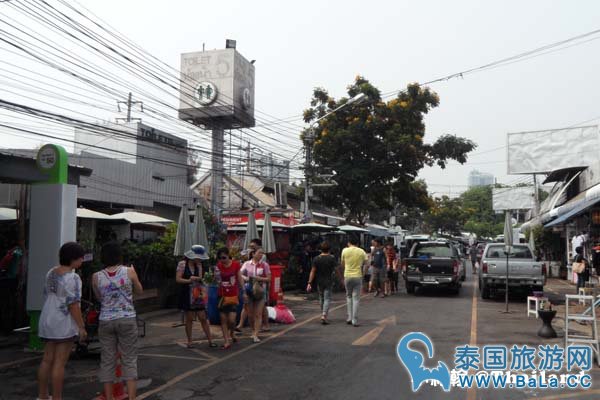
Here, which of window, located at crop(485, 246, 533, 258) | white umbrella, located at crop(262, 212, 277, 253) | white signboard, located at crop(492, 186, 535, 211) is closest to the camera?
white umbrella, located at crop(262, 212, 277, 253)

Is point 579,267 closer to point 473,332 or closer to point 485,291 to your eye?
point 485,291

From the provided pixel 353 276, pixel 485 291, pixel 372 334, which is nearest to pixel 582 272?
pixel 485 291

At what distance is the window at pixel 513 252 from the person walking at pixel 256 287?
983 cm

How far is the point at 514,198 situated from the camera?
187ft

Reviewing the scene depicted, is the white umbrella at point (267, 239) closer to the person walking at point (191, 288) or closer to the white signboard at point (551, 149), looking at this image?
the person walking at point (191, 288)

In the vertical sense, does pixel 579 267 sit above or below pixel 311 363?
above

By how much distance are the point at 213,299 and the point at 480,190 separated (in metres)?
84.9

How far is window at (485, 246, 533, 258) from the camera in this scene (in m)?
16.9

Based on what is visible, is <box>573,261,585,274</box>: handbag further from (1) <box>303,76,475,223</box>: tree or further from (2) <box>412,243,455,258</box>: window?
(1) <box>303,76,475,223</box>: tree

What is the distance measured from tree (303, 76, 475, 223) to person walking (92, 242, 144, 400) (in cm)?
1913

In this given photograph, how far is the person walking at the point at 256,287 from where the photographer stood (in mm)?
9594

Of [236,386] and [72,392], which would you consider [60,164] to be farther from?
[236,386]

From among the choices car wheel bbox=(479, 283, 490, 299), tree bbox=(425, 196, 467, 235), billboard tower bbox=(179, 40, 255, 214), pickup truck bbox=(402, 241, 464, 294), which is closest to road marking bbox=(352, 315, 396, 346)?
pickup truck bbox=(402, 241, 464, 294)
